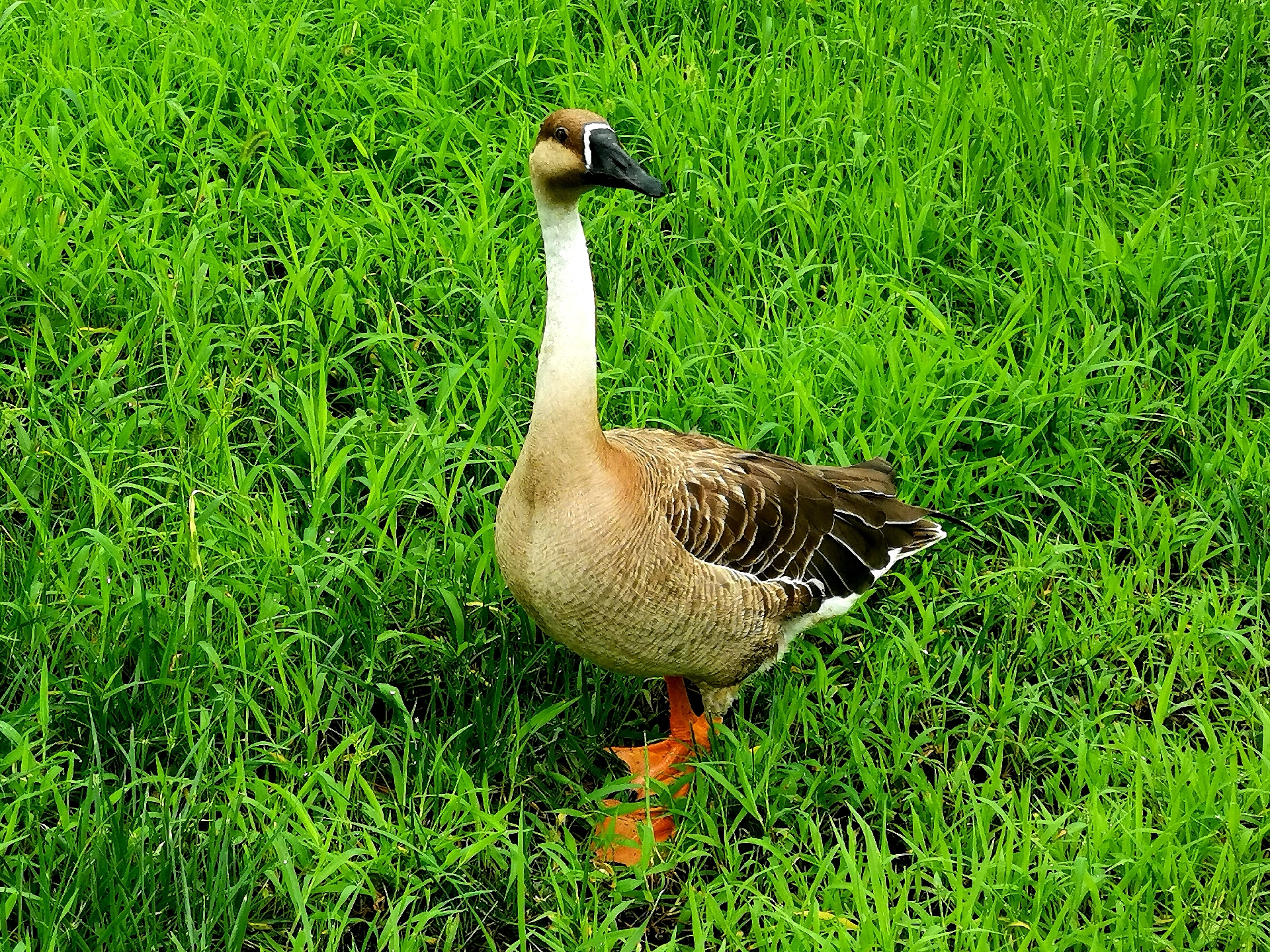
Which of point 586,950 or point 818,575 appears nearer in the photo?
point 586,950

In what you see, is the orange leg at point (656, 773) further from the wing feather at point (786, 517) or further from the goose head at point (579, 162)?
the goose head at point (579, 162)

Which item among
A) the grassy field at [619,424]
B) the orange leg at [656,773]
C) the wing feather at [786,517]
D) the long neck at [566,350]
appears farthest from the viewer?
the wing feather at [786,517]

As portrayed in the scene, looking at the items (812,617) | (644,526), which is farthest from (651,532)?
(812,617)

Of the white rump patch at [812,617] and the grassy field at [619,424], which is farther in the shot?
the white rump patch at [812,617]

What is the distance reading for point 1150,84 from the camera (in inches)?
241

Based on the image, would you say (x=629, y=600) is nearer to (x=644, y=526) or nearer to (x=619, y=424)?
(x=644, y=526)

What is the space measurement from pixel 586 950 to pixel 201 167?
3326mm

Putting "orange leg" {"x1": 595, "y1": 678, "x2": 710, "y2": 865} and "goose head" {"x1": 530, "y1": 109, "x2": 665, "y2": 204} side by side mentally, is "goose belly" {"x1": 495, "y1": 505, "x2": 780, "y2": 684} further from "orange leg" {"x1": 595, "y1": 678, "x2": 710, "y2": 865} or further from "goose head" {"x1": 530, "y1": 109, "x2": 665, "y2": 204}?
"goose head" {"x1": 530, "y1": 109, "x2": 665, "y2": 204}

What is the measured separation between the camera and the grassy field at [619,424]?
3512 millimetres

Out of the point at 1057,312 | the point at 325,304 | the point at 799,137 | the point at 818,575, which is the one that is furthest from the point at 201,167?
the point at 1057,312

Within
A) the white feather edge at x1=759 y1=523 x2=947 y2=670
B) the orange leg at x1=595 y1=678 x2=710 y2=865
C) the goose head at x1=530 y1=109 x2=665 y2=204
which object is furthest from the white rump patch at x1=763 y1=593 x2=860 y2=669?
the goose head at x1=530 y1=109 x2=665 y2=204

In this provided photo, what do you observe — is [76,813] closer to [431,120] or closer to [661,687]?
[661,687]

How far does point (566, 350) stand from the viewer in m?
3.44

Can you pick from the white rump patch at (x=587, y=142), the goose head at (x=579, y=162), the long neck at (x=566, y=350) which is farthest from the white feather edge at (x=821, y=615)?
the white rump patch at (x=587, y=142)
